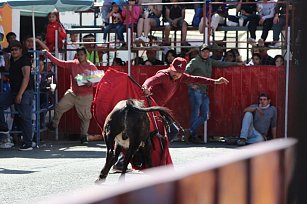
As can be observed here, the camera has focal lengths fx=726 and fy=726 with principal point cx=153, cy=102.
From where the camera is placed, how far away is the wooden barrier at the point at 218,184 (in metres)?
1.42

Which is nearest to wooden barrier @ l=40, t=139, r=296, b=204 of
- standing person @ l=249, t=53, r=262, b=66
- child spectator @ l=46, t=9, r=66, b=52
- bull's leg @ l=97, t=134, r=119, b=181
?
bull's leg @ l=97, t=134, r=119, b=181

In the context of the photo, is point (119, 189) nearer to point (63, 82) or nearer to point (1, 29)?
point (63, 82)

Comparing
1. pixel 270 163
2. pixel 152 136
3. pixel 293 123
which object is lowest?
pixel 152 136

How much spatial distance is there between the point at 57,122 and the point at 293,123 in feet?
43.3

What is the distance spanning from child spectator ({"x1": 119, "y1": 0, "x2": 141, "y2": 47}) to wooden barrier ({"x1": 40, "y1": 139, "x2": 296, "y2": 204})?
13386 mm

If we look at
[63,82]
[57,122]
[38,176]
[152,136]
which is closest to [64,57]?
[63,82]

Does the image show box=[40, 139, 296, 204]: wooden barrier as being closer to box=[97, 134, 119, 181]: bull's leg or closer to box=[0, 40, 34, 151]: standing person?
box=[97, 134, 119, 181]: bull's leg

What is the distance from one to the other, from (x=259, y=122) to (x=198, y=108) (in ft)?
4.00

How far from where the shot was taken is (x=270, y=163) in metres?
1.84

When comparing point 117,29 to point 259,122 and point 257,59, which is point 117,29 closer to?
point 257,59

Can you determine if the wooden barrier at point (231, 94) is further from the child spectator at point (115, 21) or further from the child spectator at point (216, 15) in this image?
the child spectator at point (216, 15)

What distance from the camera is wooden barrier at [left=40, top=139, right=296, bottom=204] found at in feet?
4.66

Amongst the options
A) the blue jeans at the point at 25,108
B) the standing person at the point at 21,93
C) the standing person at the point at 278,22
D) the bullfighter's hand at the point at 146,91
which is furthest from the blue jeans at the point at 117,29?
the bullfighter's hand at the point at 146,91

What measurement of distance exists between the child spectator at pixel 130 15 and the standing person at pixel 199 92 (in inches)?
74.9
